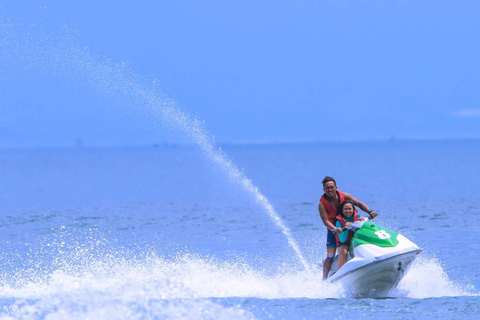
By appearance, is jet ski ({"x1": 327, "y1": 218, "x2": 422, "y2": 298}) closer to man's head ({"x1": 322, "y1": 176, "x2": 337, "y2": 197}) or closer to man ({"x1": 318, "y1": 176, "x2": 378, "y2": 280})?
man ({"x1": 318, "y1": 176, "x2": 378, "y2": 280})

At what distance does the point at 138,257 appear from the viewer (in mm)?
22031

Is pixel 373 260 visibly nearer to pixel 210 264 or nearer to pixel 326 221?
pixel 326 221

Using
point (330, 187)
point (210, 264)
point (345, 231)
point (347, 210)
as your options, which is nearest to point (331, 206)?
point (347, 210)

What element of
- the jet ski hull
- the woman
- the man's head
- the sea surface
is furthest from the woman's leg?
the man's head

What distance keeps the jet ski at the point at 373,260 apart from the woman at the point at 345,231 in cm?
13

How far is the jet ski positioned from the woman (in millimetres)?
128

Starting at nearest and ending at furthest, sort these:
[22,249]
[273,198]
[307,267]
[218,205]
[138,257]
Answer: [307,267] < [138,257] < [22,249] < [218,205] < [273,198]

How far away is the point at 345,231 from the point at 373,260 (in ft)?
2.64

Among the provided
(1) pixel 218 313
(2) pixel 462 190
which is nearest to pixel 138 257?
(1) pixel 218 313

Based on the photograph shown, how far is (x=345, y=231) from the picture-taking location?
14.6 m

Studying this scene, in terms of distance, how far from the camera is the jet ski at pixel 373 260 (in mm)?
14164

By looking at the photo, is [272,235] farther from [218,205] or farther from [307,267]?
[218,205]

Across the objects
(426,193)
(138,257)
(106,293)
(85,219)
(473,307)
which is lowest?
(473,307)

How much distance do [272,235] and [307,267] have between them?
8.23 meters
